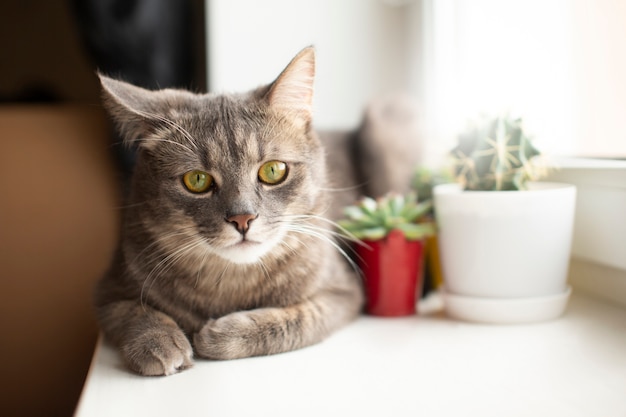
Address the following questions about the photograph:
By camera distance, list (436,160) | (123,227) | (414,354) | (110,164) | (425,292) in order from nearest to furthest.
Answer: (414,354) < (123,227) < (425,292) < (436,160) < (110,164)

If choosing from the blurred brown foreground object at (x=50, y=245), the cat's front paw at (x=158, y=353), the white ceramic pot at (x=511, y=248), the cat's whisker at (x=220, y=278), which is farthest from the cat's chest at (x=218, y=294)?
the blurred brown foreground object at (x=50, y=245)

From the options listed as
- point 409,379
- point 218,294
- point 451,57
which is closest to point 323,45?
point 451,57

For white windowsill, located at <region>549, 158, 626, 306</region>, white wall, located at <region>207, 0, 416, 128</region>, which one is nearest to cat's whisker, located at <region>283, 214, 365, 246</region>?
white windowsill, located at <region>549, 158, 626, 306</region>

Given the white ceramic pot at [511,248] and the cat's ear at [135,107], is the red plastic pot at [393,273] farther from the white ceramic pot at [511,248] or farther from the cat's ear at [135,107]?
the cat's ear at [135,107]

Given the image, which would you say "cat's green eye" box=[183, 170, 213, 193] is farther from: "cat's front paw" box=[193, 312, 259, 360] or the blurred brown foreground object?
the blurred brown foreground object

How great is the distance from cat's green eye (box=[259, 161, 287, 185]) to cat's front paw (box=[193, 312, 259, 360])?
10.2 inches

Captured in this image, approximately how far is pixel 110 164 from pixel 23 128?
0.28m

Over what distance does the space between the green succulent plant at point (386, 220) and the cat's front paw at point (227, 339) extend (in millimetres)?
349

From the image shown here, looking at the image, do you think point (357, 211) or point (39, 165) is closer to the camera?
point (357, 211)

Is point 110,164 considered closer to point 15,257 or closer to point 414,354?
point 15,257

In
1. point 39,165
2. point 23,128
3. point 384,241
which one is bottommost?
point 384,241

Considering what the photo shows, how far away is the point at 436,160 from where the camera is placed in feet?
5.99

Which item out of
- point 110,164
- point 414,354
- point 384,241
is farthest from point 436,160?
point 110,164

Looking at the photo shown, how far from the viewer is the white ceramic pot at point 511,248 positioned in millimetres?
1173
